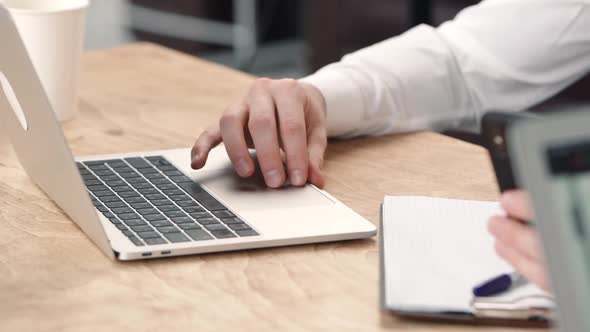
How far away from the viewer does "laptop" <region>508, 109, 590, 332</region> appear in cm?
42

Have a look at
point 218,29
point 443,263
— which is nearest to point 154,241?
point 443,263

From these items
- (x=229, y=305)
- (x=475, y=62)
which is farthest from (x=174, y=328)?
(x=475, y=62)

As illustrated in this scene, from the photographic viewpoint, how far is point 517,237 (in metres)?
0.58

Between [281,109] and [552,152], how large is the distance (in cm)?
53

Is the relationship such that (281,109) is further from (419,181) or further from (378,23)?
(378,23)

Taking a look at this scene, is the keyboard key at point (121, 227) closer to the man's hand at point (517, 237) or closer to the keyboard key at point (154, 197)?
the keyboard key at point (154, 197)

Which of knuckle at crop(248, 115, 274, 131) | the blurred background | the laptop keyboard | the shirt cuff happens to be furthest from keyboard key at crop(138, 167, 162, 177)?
the blurred background

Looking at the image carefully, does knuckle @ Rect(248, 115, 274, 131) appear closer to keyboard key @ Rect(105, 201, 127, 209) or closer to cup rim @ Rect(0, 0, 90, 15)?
keyboard key @ Rect(105, 201, 127, 209)

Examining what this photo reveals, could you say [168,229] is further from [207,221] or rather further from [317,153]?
[317,153]

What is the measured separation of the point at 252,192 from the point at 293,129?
0.09 meters

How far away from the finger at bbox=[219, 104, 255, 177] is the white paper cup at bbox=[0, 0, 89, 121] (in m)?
0.27

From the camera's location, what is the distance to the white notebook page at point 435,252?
25.1 inches

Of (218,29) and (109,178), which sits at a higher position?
(109,178)

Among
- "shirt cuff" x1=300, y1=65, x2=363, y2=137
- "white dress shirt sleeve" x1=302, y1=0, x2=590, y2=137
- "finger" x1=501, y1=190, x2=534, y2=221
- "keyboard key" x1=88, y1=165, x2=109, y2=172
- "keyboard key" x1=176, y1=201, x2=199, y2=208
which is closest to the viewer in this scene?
"finger" x1=501, y1=190, x2=534, y2=221
